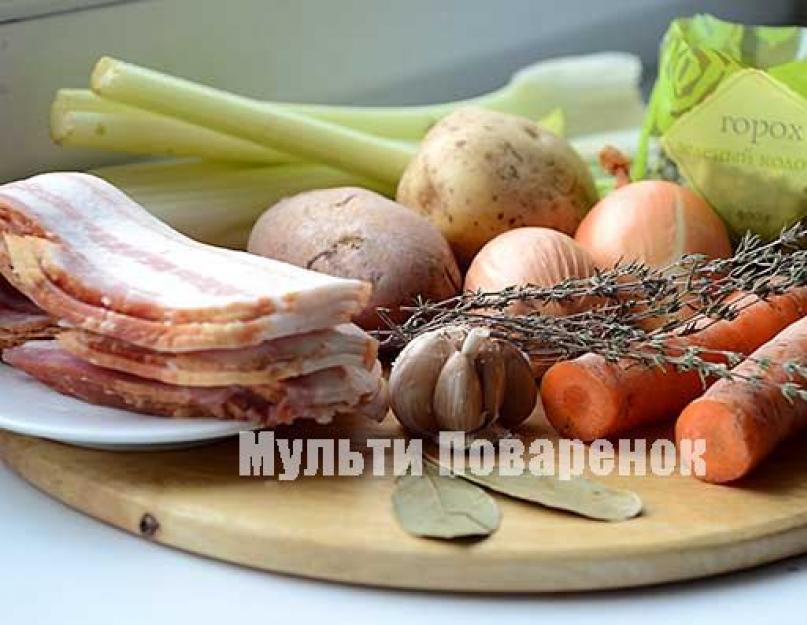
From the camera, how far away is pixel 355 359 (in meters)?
1.01

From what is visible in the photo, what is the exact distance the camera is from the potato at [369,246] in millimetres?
1205

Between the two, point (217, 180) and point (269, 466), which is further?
point (217, 180)

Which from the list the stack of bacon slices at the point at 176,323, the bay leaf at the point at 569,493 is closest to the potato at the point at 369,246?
the stack of bacon slices at the point at 176,323

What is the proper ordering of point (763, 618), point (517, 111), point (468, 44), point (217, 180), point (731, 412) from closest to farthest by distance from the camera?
point (763, 618) < point (731, 412) < point (217, 180) < point (517, 111) < point (468, 44)

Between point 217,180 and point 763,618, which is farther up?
point 217,180

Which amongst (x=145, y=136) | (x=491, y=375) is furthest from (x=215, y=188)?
(x=491, y=375)

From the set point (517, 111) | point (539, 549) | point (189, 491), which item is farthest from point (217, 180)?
point (539, 549)

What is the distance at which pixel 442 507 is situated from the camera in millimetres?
947

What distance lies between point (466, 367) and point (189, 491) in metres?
0.20

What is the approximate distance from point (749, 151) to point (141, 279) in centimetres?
57

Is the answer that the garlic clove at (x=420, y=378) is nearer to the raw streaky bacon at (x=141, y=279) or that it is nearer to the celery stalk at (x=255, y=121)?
the raw streaky bacon at (x=141, y=279)

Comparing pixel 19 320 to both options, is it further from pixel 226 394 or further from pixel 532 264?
pixel 532 264

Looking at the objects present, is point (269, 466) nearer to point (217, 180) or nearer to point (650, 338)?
point (650, 338)

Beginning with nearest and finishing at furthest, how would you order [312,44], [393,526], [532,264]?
[393,526]
[532,264]
[312,44]
